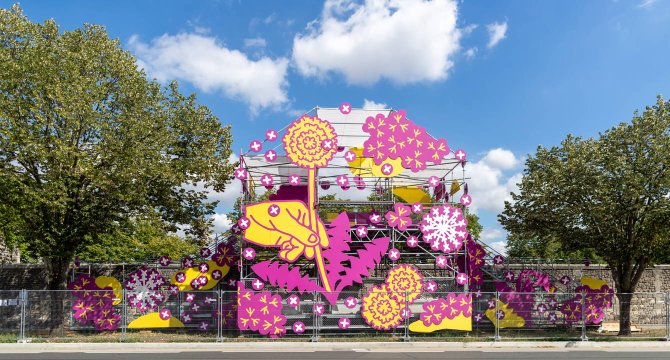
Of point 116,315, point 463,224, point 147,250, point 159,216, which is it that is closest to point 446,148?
point 463,224

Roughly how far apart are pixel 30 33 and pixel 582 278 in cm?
2303

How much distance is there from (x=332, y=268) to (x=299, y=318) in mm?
2014

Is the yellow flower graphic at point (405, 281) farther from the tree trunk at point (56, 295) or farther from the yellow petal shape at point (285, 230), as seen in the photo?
the tree trunk at point (56, 295)

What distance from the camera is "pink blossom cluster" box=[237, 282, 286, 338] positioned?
1748 centimetres

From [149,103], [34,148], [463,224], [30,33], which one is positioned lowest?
[463,224]

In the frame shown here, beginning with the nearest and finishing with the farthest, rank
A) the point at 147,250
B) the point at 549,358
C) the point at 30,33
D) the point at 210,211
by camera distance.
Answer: the point at 549,358
the point at 30,33
the point at 210,211
the point at 147,250

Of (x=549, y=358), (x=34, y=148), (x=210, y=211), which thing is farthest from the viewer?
(x=210, y=211)

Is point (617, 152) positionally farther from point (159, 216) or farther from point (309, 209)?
Answer: point (159, 216)

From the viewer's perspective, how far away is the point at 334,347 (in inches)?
625

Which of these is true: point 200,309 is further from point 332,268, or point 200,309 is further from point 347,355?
point 347,355

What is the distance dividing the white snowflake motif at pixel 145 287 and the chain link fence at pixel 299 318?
0.44 ft

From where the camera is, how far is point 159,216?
63.5 feet

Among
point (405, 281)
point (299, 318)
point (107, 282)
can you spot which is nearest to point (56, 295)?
point (107, 282)

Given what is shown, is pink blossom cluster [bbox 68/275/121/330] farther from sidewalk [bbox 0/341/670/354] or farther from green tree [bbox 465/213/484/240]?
green tree [bbox 465/213/484/240]
